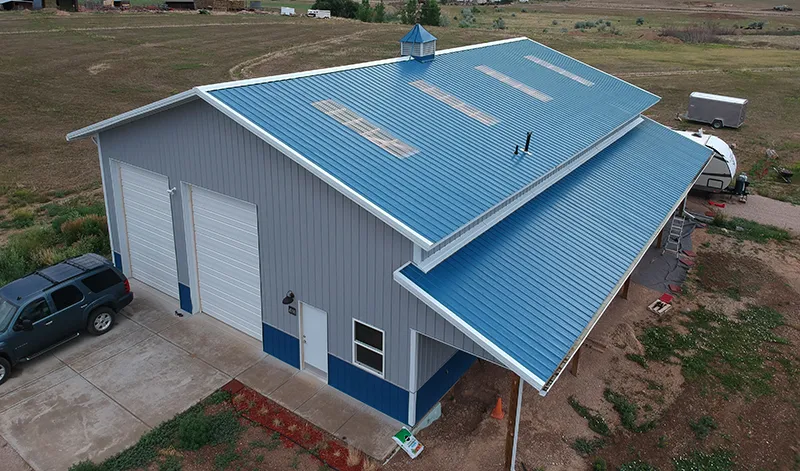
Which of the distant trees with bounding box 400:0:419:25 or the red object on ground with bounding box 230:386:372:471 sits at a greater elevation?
the distant trees with bounding box 400:0:419:25

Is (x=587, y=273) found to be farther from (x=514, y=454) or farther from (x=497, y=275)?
(x=514, y=454)

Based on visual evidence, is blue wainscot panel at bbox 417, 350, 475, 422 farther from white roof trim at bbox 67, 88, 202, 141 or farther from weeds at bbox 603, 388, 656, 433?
white roof trim at bbox 67, 88, 202, 141

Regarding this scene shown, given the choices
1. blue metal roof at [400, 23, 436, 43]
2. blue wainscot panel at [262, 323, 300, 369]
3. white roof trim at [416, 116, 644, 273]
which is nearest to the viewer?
white roof trim at [416, 116, 644, 273]

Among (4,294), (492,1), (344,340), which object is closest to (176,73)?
(4,294)

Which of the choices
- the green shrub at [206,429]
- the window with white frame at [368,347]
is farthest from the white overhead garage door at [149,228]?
the window with white frame at [368,347]

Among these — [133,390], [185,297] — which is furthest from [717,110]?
[133,390]

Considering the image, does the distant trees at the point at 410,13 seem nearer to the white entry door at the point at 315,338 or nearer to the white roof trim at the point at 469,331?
the white entry door at the point at 315,338

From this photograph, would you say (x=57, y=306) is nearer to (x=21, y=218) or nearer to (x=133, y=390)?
(x=133, y=390)

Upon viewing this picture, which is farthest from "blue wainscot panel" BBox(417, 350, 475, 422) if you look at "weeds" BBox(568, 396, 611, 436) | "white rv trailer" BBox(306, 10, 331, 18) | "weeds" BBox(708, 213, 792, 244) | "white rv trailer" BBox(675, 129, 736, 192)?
"white rv trailer" BBox(306, 10, 331, 18)
